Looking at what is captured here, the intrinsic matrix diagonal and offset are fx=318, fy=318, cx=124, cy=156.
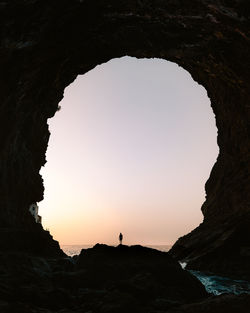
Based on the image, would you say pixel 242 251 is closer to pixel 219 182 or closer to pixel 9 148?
pixel 219 182

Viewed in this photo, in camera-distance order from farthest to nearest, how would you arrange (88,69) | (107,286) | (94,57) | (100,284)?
(88,69) < (94,57) < (100,284) < (107,286)

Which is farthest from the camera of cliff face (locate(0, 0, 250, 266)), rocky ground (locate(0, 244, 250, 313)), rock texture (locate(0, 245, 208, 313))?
cliff face (locate(0, 0, 250, 266))

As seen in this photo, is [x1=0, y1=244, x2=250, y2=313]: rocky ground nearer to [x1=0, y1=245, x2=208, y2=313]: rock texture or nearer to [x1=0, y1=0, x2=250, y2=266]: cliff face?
[x1=0, y1=245, x2=208, y2=313]: rock texture

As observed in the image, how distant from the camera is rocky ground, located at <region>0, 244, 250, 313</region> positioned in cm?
908

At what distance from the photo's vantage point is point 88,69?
65.0 ft

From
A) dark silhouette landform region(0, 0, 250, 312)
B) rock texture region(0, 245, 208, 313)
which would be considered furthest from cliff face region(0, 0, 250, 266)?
rock texture region(0, 245, 208, 313)

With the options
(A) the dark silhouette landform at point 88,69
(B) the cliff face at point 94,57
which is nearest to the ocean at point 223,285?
(A) the dark silhouette landform at point 88,69

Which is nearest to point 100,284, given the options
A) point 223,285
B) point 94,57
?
point 223,285

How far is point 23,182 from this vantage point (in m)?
20.8

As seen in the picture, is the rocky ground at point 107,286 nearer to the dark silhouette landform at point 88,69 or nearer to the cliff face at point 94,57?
the dark silhouette landform at point 88,69

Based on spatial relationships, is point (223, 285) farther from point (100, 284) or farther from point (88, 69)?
point (88, 69)

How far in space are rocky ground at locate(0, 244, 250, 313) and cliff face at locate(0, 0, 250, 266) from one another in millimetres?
4277

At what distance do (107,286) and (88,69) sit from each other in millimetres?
13021

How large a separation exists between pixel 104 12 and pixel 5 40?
4147 mm
